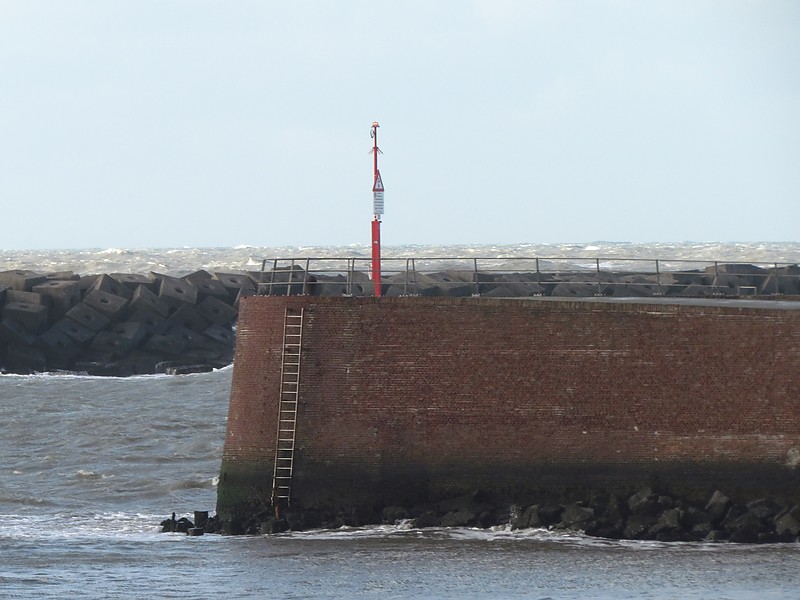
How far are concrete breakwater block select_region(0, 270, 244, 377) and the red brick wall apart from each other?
22985 mm

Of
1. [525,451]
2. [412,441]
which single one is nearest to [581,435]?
[525,451]

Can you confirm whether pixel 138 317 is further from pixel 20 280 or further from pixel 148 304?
pixel 20 280

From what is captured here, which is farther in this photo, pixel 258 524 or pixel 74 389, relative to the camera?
pixel 74 389

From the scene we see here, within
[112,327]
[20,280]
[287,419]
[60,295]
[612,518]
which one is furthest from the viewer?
[20,280]

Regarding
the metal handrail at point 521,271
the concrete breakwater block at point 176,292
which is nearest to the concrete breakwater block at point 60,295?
the concrete breakwater block at point 176,292

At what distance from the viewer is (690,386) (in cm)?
1952

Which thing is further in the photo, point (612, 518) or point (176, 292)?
point (176, 292)

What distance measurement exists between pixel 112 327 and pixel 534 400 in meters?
27.6

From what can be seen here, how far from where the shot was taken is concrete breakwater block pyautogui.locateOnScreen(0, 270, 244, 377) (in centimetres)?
4331

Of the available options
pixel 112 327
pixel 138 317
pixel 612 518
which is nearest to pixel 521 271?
pixel 138 317

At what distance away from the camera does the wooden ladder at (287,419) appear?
20.0m

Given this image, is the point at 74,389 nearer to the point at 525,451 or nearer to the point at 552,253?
the point at 525,451

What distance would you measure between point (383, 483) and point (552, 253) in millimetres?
91165

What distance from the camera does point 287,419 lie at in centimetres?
2002
